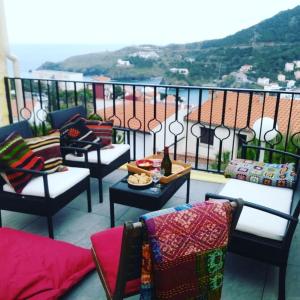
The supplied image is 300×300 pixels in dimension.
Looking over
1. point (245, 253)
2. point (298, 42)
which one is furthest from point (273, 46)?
point (245, 253)

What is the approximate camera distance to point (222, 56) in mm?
4824

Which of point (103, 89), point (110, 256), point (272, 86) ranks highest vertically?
point (272, 86)

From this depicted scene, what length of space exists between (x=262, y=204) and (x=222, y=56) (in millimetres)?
3230

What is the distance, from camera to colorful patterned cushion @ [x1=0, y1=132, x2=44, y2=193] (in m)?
2.39

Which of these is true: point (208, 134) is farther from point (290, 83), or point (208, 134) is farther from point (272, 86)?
point (290, 83)

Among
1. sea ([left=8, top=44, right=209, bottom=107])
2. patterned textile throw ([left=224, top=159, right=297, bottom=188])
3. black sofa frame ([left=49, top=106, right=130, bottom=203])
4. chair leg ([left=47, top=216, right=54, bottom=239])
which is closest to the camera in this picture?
chair leg ([left=47, top=216, right=54, bottom=239])

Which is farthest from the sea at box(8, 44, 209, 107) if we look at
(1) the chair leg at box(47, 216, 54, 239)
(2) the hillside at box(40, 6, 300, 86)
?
(1) the chair leg at box(47, 216, 54, 239)

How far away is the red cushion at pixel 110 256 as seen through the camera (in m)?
1.44

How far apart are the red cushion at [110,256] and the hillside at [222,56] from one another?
2.50 meters

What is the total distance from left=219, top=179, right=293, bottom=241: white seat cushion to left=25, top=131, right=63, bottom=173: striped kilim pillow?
1.52 meters

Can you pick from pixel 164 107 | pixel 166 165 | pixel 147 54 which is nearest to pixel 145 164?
pixel 166 165

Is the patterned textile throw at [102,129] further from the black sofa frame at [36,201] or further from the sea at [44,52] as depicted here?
the sea at [44,52]

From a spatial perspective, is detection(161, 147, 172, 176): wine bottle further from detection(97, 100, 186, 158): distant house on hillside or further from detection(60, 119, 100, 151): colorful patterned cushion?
detection(97, 100, 186, 158): distant house on hillside

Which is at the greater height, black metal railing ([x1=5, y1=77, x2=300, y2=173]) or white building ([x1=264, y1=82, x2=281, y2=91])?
white building ([x1=264, y1=82, x2=281, y2=91])
